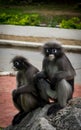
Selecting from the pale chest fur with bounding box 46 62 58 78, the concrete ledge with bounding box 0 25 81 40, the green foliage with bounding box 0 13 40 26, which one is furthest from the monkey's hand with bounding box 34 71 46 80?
the green foliage with bounding box 0 13 40 26

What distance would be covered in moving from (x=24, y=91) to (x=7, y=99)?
1580mm

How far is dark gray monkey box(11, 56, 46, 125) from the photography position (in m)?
4.67

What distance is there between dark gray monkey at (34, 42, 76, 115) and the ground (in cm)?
91

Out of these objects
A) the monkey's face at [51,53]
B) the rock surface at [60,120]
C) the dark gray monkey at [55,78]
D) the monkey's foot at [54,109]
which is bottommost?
the monkey's foot at [54,109]

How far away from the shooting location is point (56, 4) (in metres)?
12.7

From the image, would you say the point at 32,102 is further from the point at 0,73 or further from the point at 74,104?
the point at 0,73

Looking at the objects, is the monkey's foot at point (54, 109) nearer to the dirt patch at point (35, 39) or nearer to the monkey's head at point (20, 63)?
the monkey's head at point (20, 63)

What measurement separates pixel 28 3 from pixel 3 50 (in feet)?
15.6

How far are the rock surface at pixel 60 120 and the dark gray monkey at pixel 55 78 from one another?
12cm

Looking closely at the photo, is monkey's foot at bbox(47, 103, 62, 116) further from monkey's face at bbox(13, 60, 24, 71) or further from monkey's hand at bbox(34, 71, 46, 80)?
monkey's face at bbox(13, 60, 24, 71)

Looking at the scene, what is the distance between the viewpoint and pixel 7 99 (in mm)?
6215

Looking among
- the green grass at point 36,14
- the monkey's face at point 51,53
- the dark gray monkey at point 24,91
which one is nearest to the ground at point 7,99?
the dark gray monkey at point 24,91

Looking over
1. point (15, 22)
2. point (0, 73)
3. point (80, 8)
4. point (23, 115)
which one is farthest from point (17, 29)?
point (23, 115)

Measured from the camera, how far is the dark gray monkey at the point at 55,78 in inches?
179
